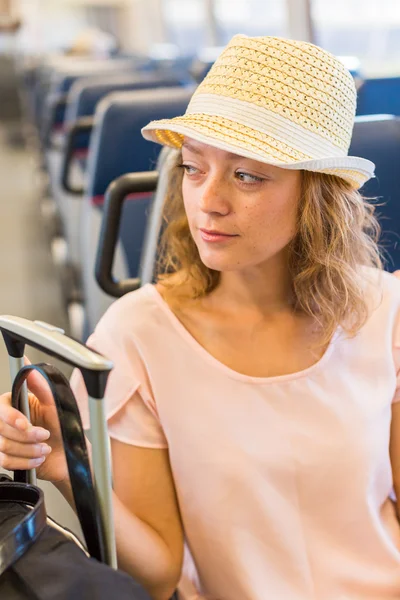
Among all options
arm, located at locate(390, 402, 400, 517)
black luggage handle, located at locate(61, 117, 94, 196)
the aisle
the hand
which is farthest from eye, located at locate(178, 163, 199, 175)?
black luggage handle, located at locate(61, 117, 94, 196)

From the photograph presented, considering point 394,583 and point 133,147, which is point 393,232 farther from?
point 133,147

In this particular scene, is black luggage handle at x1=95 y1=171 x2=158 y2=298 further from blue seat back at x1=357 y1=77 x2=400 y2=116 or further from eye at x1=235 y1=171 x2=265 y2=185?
eye at x1=235 y1=171 x2=265 y2=185

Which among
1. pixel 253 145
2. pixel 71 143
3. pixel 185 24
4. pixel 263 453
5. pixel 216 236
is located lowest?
pixel 185 24

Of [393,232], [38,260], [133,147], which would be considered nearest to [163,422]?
[393,232]

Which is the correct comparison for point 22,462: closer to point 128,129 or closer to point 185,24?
point 128,129

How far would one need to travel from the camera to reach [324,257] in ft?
3.53

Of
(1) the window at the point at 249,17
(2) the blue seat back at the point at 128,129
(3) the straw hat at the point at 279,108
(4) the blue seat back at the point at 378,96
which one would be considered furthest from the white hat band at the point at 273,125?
(1) the window at the point at 249,17

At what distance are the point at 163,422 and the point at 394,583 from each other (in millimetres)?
381

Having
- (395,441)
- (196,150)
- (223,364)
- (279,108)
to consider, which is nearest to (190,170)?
(196,150)

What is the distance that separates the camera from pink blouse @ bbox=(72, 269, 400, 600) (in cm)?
103

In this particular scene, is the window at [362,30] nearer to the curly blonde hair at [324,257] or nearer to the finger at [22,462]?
the curly blonde hair at [324,257]

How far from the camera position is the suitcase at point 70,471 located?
0.68 metres

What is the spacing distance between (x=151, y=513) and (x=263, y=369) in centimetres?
24

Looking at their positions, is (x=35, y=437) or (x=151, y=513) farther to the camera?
(x=151, y=513)
